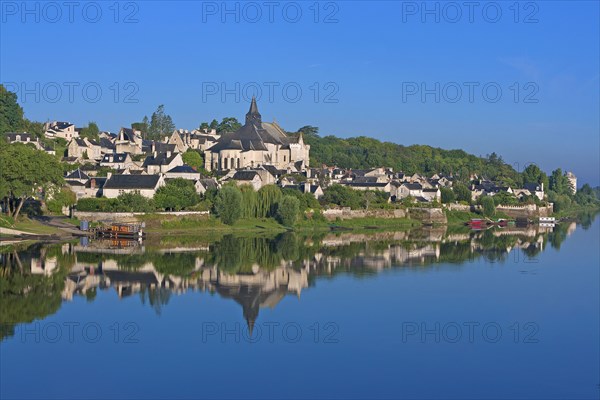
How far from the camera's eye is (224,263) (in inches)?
1432

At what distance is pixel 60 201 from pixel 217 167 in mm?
25659

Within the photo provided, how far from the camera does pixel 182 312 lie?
2511 cm

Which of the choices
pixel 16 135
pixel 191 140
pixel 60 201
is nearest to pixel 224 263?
pixel 60 201

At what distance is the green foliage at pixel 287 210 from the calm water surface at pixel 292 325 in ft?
52.9

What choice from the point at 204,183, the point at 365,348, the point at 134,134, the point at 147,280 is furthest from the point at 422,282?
the point at 134,134

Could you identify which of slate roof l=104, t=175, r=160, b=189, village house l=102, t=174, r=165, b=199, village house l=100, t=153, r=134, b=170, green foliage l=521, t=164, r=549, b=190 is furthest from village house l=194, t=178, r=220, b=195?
green foliage l=521, t=164, r=549, b=190

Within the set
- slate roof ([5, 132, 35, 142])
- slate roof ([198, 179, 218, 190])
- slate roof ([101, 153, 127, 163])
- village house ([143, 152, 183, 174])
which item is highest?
slate roof ([5, 132, 35, 142])

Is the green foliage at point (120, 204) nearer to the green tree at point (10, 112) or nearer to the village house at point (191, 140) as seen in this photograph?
the green tree at point (10, 112)

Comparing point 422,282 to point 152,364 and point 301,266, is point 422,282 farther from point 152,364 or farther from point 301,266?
point 152,364

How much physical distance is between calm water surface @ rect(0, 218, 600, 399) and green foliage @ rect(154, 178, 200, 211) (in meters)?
12.5

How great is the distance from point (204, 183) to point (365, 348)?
1643 inches

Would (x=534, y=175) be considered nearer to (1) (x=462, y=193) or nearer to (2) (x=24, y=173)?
(1) (x=462, y=193)

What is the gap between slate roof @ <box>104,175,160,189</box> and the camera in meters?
55.4

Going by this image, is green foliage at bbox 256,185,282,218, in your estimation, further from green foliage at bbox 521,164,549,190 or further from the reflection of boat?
green foliage at bbox 521,164,549,190
